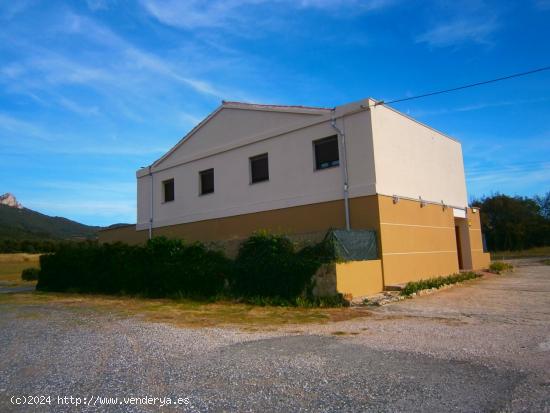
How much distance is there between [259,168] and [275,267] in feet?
22.4

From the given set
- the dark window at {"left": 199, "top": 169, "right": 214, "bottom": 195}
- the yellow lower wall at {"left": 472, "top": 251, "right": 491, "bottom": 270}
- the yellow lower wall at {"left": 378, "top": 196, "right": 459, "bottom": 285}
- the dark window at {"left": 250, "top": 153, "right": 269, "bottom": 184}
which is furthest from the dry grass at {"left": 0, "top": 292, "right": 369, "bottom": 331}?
the yellow lower wall at {"left": 472, "top": 251, "right": 491, "bottom": 270}

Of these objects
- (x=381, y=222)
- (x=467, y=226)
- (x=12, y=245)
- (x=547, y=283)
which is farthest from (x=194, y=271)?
(x=12, y=245)

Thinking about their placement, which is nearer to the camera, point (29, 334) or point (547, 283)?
point (29, 334)

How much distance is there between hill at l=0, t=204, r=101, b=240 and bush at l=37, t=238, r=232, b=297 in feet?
213

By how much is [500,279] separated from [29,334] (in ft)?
57.3

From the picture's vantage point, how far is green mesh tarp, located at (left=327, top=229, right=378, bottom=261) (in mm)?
12586

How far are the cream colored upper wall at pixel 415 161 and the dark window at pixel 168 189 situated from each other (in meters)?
11.9

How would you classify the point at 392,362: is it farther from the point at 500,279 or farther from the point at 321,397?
the point at 500,279

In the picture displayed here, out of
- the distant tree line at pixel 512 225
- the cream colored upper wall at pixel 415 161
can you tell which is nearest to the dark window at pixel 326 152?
the cream colored upper wall at pixel 415 161

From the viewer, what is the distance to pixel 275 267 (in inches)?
512

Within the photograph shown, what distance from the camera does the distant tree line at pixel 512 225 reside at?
47.4m

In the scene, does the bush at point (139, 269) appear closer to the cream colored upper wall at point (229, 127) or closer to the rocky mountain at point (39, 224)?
the cream colored upper wall at point (229, 127)

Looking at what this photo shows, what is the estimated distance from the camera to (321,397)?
14.6 ft

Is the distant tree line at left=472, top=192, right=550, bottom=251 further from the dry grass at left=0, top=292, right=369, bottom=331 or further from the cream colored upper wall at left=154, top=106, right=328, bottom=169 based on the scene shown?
the dry grass at left=0, top=292, right=369, bottom=331
